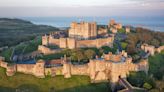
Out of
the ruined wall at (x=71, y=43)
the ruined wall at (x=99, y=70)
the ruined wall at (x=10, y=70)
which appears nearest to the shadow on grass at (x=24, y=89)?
the ruined wall at (x=10, y=70)

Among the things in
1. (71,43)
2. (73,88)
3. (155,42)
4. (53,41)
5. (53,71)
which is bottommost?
(73,88)

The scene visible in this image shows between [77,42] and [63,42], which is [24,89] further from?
[77,42]

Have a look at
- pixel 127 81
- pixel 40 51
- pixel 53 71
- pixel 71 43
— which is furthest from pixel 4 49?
pixel 127 81

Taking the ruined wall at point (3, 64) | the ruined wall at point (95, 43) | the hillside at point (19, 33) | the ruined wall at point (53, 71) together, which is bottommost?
the hillside at point (19, 33)

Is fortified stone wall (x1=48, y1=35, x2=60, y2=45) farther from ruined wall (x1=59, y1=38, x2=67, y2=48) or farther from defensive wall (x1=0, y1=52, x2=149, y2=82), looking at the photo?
defensive wall (x1=0, y1=52, x2=149, y2=82)

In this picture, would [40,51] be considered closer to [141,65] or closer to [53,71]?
Answer: [53,71]

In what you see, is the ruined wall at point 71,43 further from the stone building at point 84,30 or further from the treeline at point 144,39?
the treeline at point 144,39

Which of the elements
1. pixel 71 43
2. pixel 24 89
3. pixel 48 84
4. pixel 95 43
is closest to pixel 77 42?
pixel 71 43
